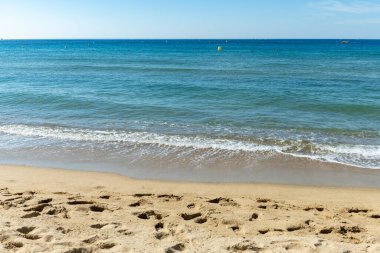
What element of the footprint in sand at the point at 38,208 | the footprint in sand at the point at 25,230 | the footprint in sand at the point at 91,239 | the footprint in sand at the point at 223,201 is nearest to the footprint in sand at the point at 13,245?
the footprint in sand at the point at 25,230

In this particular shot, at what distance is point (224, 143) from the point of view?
12094 millimetres

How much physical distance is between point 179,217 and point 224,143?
5.90 meters

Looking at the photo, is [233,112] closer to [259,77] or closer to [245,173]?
[245,173]

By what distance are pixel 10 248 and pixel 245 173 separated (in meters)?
6.06

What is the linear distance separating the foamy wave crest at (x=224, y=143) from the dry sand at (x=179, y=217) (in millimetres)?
2408

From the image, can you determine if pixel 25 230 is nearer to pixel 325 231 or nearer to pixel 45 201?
pixel 45 201

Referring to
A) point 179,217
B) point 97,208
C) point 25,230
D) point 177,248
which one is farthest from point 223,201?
point 25,230

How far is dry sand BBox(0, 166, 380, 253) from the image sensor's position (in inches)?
210

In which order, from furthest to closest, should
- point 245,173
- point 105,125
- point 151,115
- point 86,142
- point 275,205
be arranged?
point 151,115 < point 105,125 < point 86,142 < point 245,173 < point 275,205

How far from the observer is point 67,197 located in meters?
7.48

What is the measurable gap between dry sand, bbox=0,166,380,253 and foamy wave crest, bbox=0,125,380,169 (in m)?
2.41

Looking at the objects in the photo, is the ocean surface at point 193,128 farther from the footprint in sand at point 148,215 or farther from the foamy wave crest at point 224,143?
the footprint in sand at point 148,215

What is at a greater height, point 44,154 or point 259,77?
point 259,77

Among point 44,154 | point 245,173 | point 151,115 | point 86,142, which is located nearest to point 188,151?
point 245,173
